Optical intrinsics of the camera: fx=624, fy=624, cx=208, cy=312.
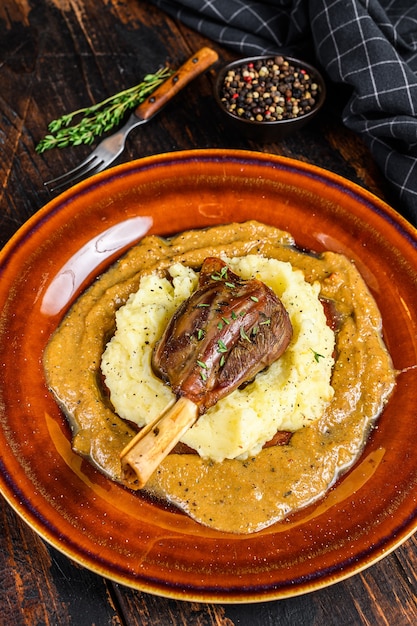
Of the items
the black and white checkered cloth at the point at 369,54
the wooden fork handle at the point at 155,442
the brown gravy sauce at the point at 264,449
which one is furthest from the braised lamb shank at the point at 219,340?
the black and white checkered cloth at the point at 369,54

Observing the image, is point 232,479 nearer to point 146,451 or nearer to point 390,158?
point 146,451

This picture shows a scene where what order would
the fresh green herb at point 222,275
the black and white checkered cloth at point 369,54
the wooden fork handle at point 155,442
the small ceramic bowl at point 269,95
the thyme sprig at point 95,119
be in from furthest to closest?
the thyme sprig at point 95,119
the small ceramic bowl at point 269,95
the black and white checkered cloth at point 369,54
the fresh green herb at point 222,275
the wooden fork handle at point 155,442

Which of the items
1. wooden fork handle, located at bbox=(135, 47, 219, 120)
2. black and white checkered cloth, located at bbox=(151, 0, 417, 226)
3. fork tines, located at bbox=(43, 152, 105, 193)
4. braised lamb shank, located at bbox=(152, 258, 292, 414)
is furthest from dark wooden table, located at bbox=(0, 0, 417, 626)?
→ braised lamb shank, located at bbox=(152, 258, 292, 414)

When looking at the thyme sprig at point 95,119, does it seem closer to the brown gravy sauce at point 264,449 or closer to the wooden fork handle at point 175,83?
the wooden fork handle at point 175,83

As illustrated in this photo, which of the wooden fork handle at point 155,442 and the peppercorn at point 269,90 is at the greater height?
the peppercorn at point 269,90

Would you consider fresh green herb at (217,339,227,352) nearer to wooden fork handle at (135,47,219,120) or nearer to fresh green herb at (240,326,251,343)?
fresh green herb at (240,326,251,343)

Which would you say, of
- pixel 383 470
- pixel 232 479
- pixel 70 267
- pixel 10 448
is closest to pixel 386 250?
pixel 383 470

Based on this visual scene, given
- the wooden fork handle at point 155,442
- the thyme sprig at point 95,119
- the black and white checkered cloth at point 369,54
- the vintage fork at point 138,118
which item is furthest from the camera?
the thyme sprig at point 95,119
